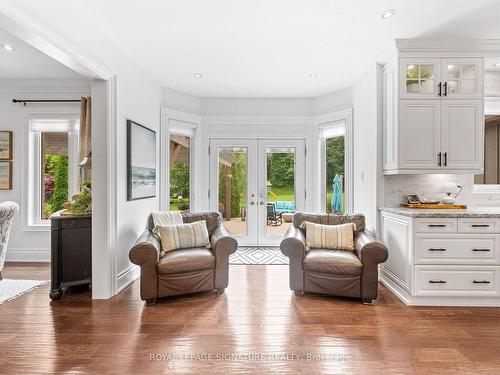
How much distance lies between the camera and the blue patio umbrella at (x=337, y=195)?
5.03 m

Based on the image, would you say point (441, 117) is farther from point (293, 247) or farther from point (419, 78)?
point (293, 247)

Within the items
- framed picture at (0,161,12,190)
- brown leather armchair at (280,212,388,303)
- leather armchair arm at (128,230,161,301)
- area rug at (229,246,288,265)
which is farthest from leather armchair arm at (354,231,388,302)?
framed picture at (0,161,12,190)

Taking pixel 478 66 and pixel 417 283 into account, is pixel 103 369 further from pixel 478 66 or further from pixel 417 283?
pixel 478 66

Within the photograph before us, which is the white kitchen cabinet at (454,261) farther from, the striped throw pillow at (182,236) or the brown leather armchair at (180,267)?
the striped throw pillow at (182,236)

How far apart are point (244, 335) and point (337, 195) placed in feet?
10.4

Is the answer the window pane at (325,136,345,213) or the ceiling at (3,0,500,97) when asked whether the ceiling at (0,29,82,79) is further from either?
the window pane at (325,136,345,213)

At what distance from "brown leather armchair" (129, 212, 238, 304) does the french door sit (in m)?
1.91

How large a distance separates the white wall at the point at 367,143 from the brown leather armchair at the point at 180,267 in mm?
1856

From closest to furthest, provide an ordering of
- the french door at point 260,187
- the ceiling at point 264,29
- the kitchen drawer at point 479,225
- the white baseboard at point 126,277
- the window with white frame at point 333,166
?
the ceiling at point 264,29 → the kitchen drawer at point 479,225 → the white baseboard at point 126,277 → the window with white frame at point 333,166 → the french door at point 260,187

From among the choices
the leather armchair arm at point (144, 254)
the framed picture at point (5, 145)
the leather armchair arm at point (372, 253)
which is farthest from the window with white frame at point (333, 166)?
the framed picture at point (5, 145)

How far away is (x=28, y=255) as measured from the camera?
4652mm

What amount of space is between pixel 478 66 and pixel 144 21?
11.4 ft

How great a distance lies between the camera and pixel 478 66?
3.35 metres

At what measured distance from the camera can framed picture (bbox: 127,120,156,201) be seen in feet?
11.8
